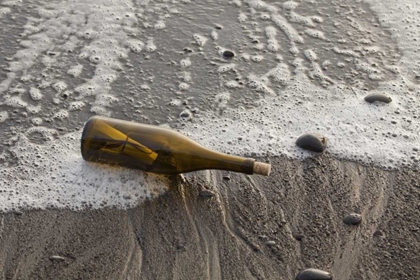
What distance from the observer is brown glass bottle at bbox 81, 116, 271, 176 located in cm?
317

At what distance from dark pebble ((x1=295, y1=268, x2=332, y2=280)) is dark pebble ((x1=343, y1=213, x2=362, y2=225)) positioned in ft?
1.20

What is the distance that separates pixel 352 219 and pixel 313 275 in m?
0.43

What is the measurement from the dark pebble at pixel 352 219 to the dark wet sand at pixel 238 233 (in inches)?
1.1

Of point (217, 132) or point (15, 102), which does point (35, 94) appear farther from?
point (217, 132)

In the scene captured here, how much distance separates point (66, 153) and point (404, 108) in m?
1.84

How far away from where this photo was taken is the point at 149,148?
3170 millimetres

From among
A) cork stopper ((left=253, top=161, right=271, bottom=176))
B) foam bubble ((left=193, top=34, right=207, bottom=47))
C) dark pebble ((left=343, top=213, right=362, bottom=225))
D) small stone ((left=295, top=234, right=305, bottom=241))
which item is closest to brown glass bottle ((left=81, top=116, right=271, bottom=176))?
cork stopper ((left=253, top=161, right=271, bottom=176))

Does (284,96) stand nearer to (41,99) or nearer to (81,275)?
(41,99)

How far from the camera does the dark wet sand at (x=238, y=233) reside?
2.86 m

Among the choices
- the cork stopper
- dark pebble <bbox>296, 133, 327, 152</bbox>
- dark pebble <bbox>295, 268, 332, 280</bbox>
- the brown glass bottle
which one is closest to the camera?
dark pebble <bbox>295, 268, 332, 280</bbox>

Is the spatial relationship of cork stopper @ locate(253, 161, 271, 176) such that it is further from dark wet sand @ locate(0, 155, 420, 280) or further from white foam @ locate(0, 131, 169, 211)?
white foam @ locate(0, 131, 169, 211)

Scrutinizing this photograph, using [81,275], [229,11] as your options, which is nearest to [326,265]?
[81,275]

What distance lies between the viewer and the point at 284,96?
3.97 metres

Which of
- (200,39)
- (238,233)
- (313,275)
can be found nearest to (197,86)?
(200,39)
